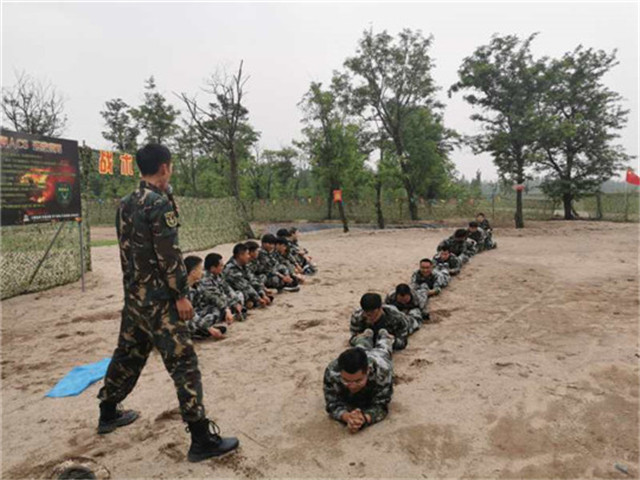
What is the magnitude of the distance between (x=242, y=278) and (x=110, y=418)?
3408mm

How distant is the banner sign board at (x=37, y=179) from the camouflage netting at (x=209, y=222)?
454cm

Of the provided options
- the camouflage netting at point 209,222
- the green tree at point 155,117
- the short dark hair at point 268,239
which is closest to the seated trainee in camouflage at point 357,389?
the short dark hair at point 268,239

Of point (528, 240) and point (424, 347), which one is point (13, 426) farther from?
point (528, 240)

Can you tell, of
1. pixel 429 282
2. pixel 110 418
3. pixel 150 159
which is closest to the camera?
pixel 150 159

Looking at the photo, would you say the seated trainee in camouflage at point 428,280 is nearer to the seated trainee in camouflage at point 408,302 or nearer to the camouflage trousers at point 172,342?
the seated trainee in camouflage at point 408,302

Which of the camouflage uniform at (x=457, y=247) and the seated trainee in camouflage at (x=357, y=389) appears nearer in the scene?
the seated trainee in camouflage at (x=357, y=389)

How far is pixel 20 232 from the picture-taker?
6.87m

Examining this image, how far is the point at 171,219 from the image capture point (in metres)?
2.61

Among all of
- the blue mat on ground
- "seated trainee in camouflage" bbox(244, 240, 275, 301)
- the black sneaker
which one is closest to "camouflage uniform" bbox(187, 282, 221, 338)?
"seated trainee in camouflage" bbox(244, 240, 275, 301)

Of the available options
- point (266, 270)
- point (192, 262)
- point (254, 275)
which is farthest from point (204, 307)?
point (266, 270)

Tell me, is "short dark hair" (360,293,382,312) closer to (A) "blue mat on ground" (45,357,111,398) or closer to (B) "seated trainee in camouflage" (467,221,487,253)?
(A) "blue mat on ground" (45,357,111,398)

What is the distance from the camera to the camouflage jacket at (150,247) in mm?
2586

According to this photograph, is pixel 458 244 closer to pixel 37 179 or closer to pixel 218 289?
pixel 218 289

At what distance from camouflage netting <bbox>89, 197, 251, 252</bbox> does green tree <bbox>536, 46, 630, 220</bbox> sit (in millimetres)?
15382
